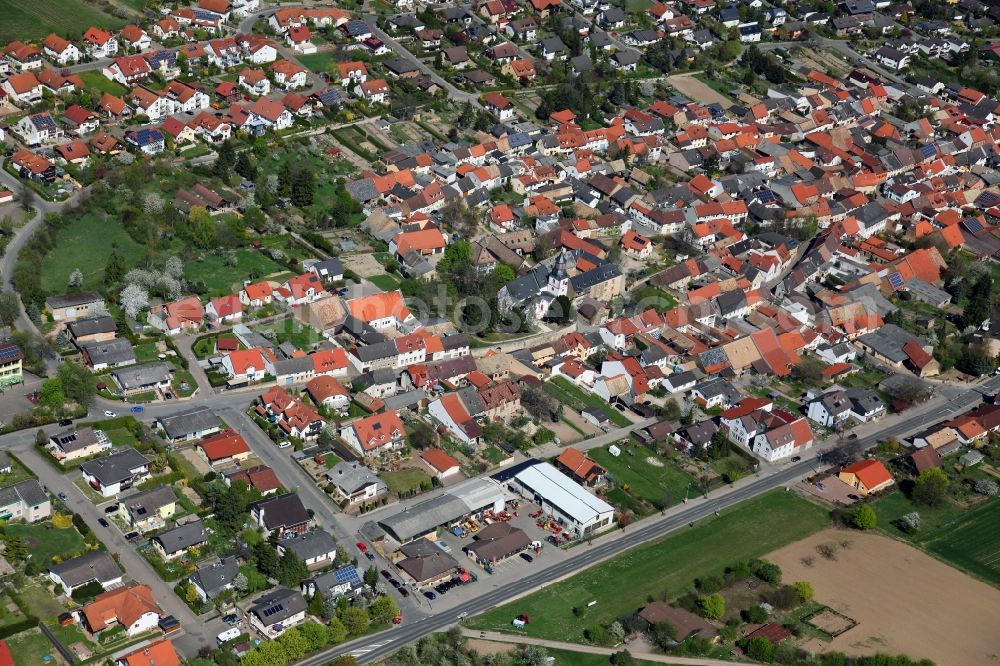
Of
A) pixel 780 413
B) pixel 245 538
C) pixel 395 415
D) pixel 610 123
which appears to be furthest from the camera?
pixel 610 123

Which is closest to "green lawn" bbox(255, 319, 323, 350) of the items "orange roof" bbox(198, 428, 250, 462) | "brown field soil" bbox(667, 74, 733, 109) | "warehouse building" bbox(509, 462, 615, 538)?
"orange roof" bbox(198, 428, 250, 462)

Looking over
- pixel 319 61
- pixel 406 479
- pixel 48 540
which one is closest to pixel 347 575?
pixel 406 479

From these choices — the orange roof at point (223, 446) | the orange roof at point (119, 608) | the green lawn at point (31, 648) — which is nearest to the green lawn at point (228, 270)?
the orange roof at point (223, 446)

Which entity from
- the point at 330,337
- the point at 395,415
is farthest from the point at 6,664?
the point at 330,337

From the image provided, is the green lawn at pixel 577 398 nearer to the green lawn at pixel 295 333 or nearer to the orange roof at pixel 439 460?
the orange roof at pixel 439 460

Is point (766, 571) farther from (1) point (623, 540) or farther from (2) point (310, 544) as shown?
(2) point (310, 544)

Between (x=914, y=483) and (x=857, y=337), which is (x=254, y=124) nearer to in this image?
(x=857, y=337)
